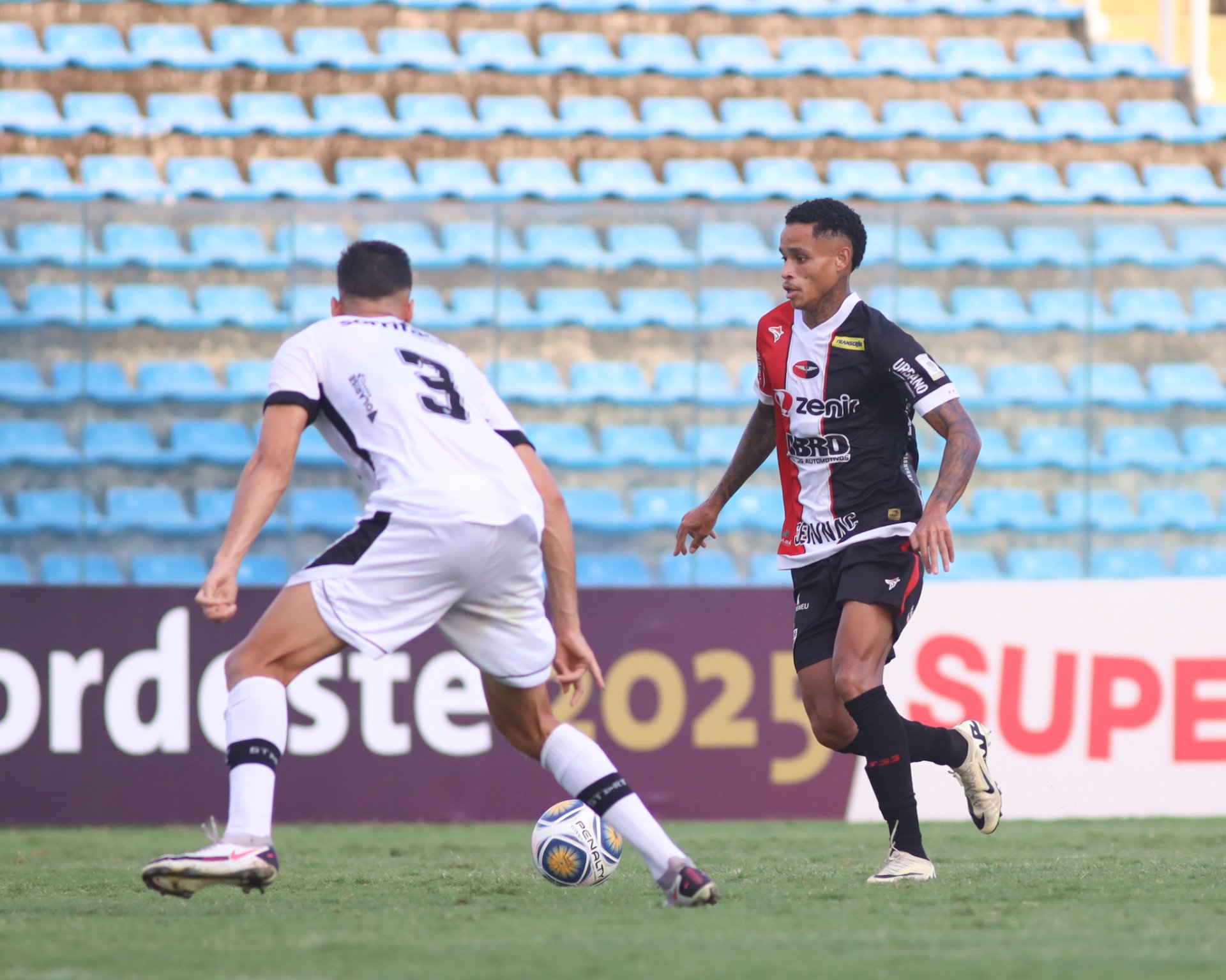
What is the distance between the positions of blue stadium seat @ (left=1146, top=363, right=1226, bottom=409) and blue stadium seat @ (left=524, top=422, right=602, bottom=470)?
2.98 meters

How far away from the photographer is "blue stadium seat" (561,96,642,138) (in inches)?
428

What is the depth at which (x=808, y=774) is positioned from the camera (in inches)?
317

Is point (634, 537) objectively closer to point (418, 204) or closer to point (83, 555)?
point (418, 204)

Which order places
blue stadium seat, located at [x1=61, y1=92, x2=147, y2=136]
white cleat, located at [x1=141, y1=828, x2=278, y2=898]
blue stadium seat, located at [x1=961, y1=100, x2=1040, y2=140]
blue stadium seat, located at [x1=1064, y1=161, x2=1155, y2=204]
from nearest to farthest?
white cleat, located at [x1=141, y1=828, x2=278, y2=898], blue stadium seat, located at [x1=61, y1=92, x2=147, y2=136], blue stadium seat, located at [x1=1064, y1=161, x2=1155, y2=204], blue stadium seat, located at [x1=961, y1=100, x2=1040, y2=140]

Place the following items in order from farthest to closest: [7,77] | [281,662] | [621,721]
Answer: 1. [7,77]
2. [621,721]
3. [281,662]

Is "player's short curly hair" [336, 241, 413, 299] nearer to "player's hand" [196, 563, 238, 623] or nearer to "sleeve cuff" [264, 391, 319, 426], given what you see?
"sleeve cuff" [264, 391, 319, 426]

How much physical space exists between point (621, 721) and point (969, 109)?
219 inches

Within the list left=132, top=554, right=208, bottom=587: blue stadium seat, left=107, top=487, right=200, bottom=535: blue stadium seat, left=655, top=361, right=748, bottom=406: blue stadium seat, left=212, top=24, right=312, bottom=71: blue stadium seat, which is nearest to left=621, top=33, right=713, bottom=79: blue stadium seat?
left=212, top=24, right=312, bottom=71: blue stadium seat

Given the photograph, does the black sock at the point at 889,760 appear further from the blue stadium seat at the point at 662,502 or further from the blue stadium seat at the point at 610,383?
the blue stadium seat at the point at 610,383

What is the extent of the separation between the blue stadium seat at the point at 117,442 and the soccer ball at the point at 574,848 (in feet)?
13.3

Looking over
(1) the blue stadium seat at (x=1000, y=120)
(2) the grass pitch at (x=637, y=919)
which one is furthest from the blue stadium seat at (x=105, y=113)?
(1) the blue stadium seat at (x=1000, y=120)

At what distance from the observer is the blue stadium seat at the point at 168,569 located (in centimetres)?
836

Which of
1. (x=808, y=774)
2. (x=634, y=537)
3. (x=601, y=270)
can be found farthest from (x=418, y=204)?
(x=808, y=774)

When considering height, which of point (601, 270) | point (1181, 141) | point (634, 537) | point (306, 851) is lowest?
point (306, 851)
